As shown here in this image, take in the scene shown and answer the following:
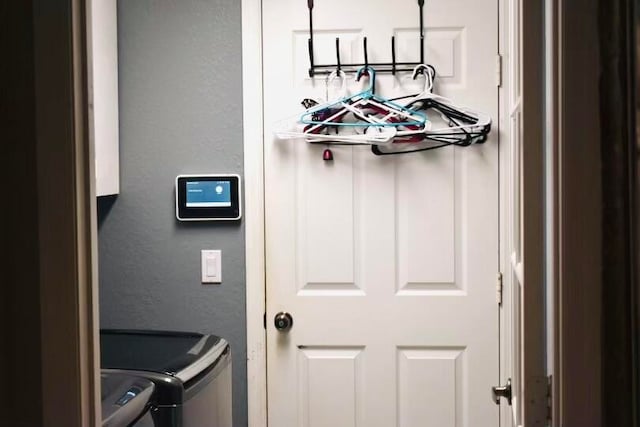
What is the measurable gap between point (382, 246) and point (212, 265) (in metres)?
0.56


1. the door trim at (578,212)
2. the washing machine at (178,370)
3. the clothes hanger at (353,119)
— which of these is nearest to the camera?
the door trim at (578,212)

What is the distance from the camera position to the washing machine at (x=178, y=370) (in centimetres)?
182

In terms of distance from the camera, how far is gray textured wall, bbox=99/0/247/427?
261 cm

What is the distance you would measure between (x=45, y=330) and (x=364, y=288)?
161 cm

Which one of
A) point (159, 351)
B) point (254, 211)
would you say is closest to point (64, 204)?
point (159, 351)

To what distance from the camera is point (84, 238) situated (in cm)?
112

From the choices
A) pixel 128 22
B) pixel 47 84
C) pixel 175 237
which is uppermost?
pixel 128 22

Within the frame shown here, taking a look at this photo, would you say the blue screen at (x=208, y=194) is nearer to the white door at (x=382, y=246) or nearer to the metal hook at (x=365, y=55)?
the white door at (x=382, y=246)

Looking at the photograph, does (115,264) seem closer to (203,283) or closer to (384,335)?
(203,283)

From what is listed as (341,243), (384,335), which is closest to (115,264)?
(341,243)

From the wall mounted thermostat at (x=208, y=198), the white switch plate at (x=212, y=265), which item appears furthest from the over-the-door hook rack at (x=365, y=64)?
the white switch plate at (x=212, y=265)

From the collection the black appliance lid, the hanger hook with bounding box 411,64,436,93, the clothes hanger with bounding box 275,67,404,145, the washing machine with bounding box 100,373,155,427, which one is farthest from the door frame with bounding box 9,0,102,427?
the hanger hook with bounding box 411,64,436,93

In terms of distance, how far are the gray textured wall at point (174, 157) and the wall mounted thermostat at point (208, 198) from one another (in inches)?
1.2

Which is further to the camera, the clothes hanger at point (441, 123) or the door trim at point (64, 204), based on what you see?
the clothes hanger at point (441, 123)
